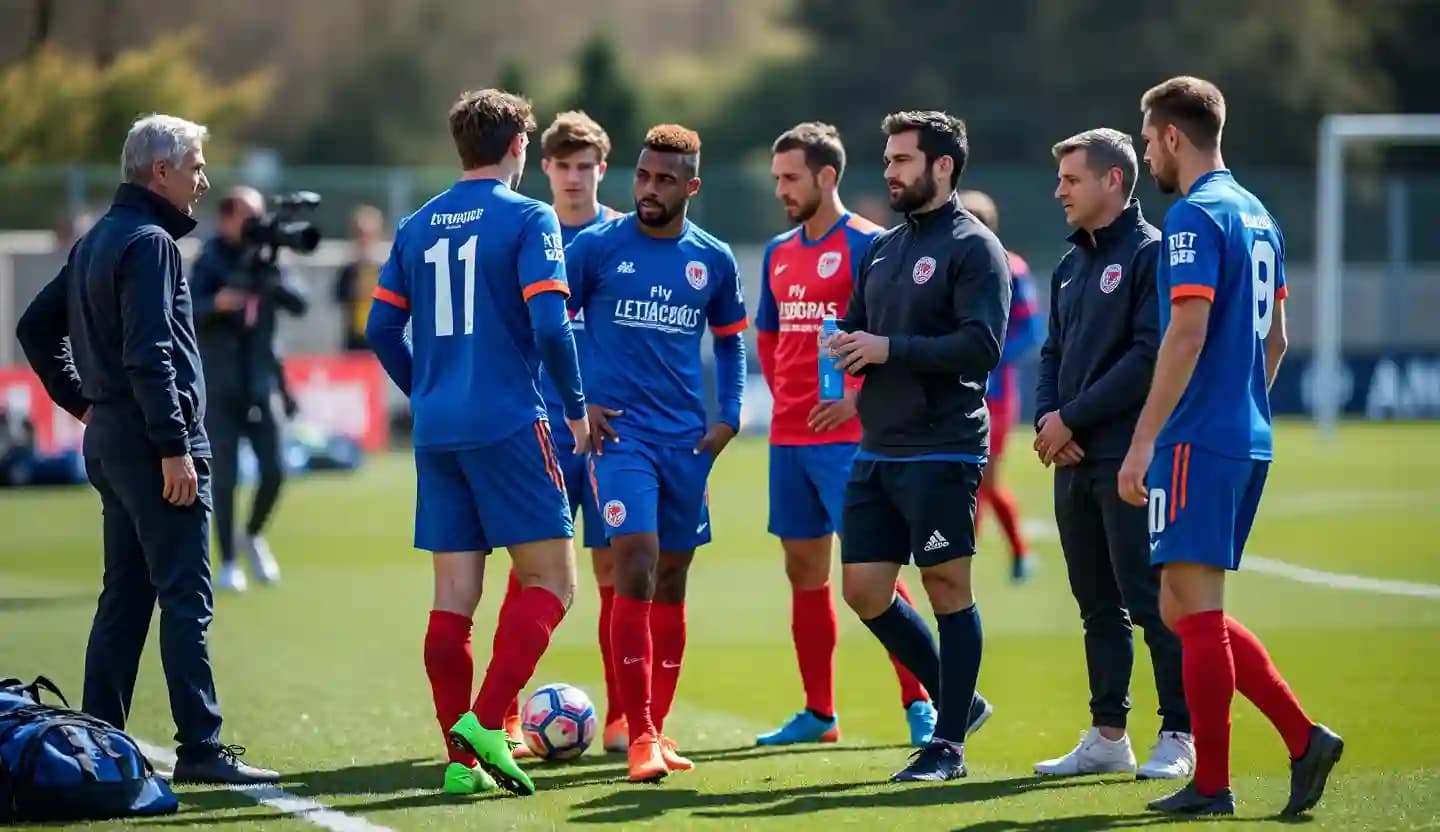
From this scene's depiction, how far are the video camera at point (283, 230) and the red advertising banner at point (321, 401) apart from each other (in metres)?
8.59

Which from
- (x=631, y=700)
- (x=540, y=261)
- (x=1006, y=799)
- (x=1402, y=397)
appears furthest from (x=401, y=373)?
(x=1402, y=397)

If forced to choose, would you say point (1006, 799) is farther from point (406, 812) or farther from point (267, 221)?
point (267, 221)

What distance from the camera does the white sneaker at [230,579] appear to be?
13.3 meters

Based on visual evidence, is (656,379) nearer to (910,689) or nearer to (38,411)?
(910,689)

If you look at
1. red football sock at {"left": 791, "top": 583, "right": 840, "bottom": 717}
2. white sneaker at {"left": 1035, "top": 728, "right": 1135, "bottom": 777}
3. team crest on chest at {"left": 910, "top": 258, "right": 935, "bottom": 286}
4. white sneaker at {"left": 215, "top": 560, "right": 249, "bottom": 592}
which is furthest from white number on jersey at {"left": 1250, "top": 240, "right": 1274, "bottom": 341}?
white sneaker at {"left": 215, "top": 560, "right": 249, "bottom": 592}

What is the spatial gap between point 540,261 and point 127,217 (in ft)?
5.03

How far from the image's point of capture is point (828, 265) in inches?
332

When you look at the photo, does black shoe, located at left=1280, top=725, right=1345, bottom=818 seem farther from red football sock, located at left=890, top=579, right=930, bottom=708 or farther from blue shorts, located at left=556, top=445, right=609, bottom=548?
blue shorts, located at left=556, top=445, right=609, bottom=548

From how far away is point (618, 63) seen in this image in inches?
2160

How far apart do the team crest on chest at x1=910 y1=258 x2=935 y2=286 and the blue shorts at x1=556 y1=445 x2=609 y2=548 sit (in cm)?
169

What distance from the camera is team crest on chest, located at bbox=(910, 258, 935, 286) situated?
741 centimetres

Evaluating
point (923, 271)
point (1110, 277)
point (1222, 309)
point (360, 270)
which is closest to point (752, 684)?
point (923, 271)

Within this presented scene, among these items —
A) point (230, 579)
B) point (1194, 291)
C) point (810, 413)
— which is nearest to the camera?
point (1194, 291)

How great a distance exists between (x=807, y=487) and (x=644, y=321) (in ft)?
3.57
